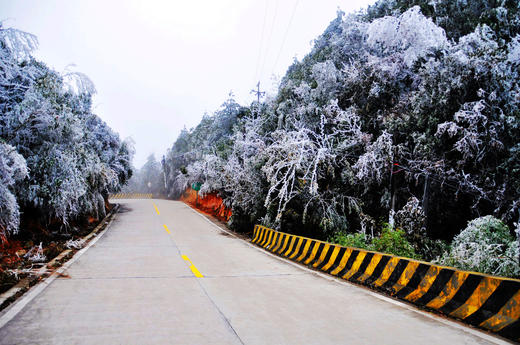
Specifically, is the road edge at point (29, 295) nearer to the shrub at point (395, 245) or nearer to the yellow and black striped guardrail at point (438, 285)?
the yellow and black striped guardrail at point (438, 285)

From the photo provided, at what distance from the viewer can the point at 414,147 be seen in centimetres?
1391

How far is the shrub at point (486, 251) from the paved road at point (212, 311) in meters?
2.42

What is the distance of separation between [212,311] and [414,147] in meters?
10.6

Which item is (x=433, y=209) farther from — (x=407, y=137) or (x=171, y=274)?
(x=171, y=274)

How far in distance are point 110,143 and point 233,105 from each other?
444 inches

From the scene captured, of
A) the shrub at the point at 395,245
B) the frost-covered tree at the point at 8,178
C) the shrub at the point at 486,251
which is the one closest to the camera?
the shrub at the point at 486,251

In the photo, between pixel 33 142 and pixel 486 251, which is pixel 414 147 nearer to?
pixel 486 251

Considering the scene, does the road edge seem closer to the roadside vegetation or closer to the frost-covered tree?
the roadside vegetation

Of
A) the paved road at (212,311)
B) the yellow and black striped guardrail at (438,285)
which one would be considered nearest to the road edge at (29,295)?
the paved road at (212,311)

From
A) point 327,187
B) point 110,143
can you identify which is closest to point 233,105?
point 110,143

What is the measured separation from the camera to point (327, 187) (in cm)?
1478

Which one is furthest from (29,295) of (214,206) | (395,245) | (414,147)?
(214,206)

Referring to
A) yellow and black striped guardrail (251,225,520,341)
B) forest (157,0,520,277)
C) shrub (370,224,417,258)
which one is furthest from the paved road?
forest (157,0,520,277)

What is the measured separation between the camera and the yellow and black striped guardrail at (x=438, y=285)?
5.11 m
